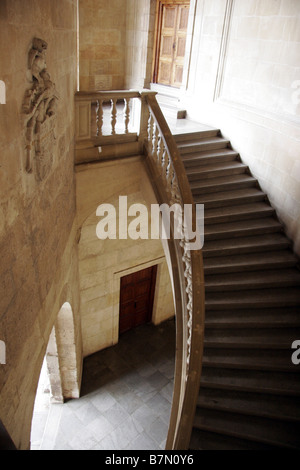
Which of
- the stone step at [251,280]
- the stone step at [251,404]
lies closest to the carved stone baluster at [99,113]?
the stone step at [251,280]

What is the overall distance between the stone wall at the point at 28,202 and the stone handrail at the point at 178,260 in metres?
0.77

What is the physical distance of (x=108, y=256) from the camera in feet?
26.5

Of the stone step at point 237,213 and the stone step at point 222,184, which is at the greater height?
the stone step at point 222,184

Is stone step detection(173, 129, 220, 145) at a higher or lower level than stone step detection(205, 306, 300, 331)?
higher

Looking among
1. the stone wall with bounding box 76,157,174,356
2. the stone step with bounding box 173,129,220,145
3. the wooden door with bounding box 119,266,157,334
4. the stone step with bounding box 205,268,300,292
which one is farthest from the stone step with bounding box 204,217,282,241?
the wooden door with bounding box 119,266,157,334

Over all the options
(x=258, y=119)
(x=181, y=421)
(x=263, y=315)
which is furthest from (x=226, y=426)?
(x=258, y=119)

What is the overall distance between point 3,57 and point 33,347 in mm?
2734

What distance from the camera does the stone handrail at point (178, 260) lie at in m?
4.37

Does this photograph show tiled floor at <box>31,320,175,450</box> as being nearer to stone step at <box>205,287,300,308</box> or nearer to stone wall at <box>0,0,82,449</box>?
stone step at <box>205,287,300,308</box>

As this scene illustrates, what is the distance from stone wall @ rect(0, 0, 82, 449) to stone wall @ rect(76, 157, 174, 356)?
3.51 feet

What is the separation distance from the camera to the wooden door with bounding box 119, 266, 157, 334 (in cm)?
927

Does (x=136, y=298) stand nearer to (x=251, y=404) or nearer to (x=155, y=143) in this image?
(x=155, y=143)

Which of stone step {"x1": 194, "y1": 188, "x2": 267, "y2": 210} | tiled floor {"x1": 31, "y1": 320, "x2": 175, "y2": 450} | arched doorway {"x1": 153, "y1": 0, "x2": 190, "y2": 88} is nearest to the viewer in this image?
stone step {"x1": 194, "y1": 188, "x2": 267, "y2": 210}

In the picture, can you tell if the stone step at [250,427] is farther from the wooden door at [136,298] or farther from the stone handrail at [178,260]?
the wooden door at [136,298]
